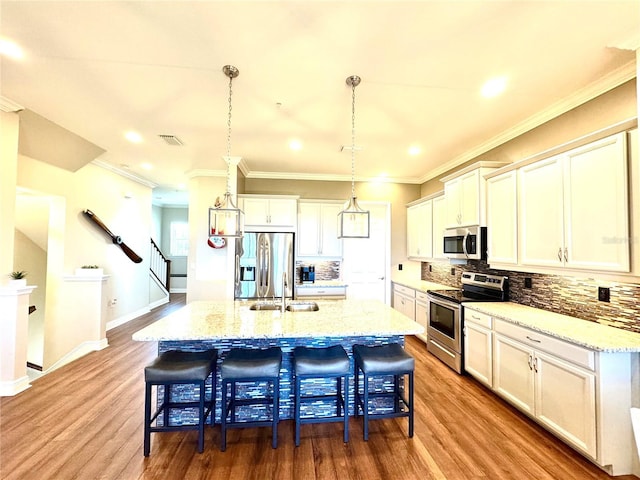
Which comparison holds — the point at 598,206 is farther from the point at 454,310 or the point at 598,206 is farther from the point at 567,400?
the point at 454,310

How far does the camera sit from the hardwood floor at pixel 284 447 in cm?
186

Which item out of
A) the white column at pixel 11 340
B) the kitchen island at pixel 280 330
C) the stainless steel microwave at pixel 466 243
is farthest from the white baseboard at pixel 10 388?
the stainless steel microwave at pixel 466 243

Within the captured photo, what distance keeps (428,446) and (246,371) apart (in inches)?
57.9

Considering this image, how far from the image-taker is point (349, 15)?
5.52 feet

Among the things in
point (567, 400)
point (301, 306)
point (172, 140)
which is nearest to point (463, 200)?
point (567, 400)

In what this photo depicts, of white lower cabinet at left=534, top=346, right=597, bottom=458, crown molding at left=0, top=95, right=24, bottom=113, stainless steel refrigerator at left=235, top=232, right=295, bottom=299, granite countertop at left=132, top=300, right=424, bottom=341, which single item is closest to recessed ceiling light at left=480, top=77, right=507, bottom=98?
granite countertop at left=132, top=300, right=424, bottom=341

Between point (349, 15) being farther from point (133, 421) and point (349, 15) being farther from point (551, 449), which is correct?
point (133, 421)

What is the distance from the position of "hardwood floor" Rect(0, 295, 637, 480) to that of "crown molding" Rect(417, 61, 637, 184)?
283 cm

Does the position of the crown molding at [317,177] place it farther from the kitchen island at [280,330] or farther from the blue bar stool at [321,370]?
the blue bar stool at [321,370]

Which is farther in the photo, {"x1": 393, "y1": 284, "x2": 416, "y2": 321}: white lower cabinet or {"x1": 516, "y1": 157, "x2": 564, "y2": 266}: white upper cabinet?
{"x1": 393, "y1": 284, "x2": 416, "y2": 321}: white lower cabinet

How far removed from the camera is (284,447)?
82.4 inches

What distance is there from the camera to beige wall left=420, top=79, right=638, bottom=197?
7.20ft

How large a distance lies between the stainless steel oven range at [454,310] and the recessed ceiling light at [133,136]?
4317 millimetres

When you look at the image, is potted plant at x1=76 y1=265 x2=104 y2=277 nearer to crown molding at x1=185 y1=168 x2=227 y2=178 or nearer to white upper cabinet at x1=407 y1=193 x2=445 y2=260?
crown molding at x1=185 y1=168 x2=227 y2=178
